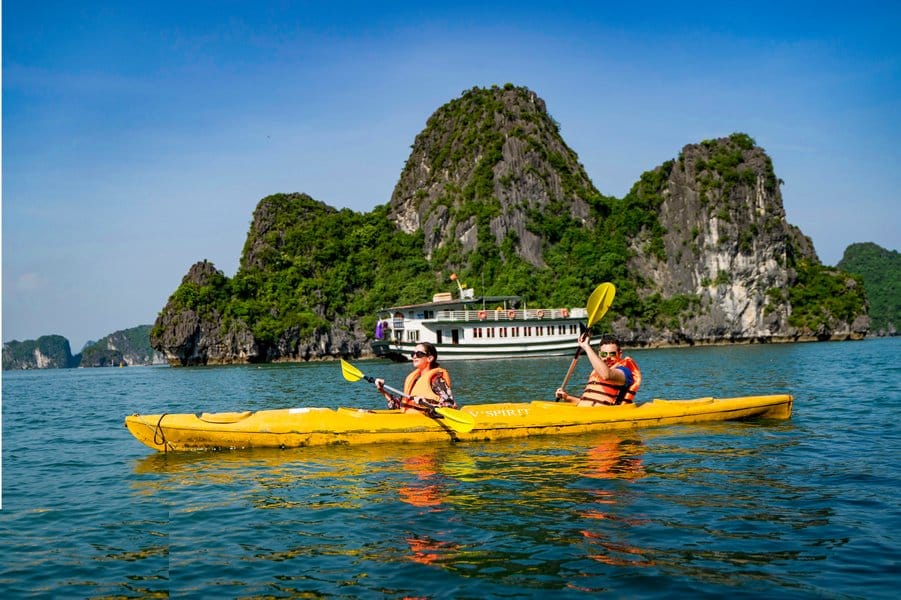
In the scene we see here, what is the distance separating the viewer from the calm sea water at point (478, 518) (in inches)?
231

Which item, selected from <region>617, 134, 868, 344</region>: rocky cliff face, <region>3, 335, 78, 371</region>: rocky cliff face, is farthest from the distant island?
<region>617, 134, 868, 344</region>: rocky cliff face

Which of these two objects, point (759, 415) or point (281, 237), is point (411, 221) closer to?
point (281, 237)

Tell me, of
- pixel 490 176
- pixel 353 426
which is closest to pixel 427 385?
pixel 353 426

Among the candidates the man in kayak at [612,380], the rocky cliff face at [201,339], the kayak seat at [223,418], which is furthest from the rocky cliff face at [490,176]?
the kayak seat at [223,418]

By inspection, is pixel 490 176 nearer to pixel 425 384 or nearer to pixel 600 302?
pixel 600 302

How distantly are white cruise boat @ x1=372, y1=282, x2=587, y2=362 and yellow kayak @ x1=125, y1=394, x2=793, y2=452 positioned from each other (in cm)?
3999

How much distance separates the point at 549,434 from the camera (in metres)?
12.9

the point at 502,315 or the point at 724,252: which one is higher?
the point at 724,252

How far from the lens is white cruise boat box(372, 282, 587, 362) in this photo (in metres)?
54.3

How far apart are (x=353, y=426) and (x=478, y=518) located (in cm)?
504

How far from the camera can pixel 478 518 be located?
7.64 m

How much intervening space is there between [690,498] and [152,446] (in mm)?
8859

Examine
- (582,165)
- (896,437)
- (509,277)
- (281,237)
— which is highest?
(582,165)

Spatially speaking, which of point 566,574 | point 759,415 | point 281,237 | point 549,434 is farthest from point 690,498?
point 281,237
